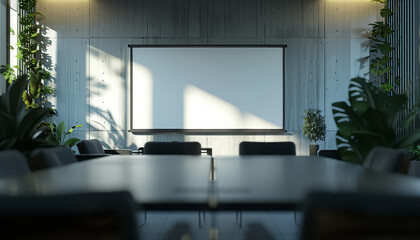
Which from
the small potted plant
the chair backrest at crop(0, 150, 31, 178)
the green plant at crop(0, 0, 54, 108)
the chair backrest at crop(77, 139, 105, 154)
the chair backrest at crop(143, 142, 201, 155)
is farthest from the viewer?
the green plant at crop(0, 0, 54, 108)

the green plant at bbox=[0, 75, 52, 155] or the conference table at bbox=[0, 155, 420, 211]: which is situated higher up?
the green plant at bbox=[0, 75, 52, 155]

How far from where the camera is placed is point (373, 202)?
77cm

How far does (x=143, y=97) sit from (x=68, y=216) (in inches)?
244

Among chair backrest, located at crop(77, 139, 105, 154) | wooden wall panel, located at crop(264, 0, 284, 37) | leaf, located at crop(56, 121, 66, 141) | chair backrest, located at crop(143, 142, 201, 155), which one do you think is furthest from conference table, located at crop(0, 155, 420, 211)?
wooden wall panel, located at crop(264, 0, 284, 37)

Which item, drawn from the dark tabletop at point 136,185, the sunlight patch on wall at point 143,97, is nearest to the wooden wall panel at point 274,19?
the sunlight patch on wall at point 143,97

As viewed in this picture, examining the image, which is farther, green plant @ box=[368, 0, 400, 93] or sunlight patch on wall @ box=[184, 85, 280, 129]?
sunlight patch on wall @ box=[184, 85, 280, 129]

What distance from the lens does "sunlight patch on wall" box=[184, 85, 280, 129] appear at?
22.6 ft

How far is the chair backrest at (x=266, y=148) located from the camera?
3.75 meters

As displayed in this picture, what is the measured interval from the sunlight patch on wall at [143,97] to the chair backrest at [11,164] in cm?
479

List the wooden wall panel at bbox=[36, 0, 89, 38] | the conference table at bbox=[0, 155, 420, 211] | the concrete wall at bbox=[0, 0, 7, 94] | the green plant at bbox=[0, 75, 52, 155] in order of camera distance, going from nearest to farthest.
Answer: the conference table at bbox=[0, 155, 420, 211], the green plant at bbox=[0, 75, 52, 155], the concrete wall at bbox=[0, 0, 7, 94], the wooden wall panel at bbox=[36, 0, 89, 38]

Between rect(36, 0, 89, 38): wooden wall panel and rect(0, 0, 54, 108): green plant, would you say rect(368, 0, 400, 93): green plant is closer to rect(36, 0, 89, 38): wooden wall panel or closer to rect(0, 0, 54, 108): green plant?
rect(36, 0, 89, 38): wooden wall panel

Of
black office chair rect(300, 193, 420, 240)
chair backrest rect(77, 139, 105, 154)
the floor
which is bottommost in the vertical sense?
the floor

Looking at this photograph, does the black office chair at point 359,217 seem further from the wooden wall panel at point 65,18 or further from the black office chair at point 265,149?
the wooden wall panel at point 65,18

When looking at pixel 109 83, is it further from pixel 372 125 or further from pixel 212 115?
pixel 372 125
